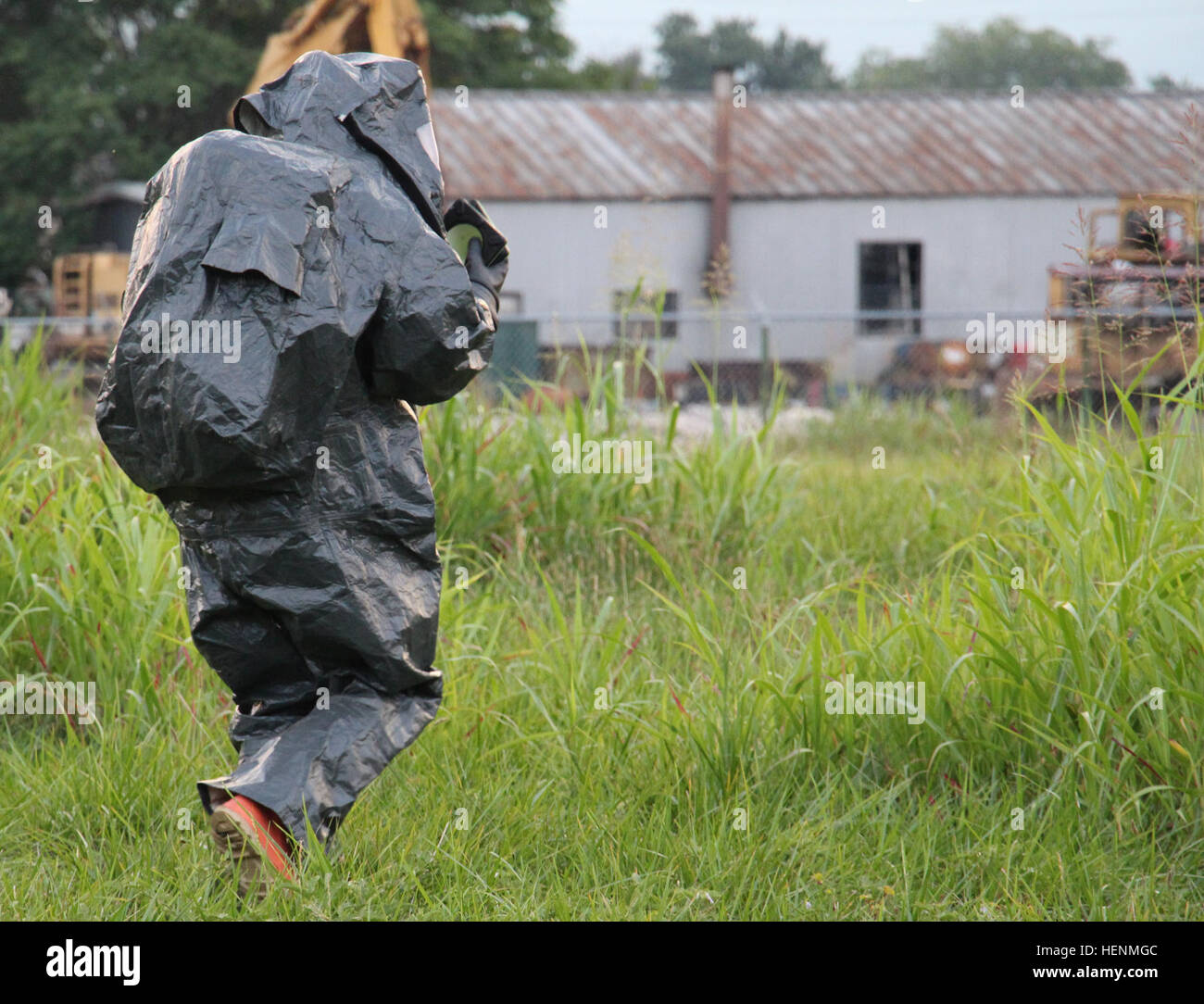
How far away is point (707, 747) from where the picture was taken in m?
3.33

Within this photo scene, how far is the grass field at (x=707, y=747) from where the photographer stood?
287cm

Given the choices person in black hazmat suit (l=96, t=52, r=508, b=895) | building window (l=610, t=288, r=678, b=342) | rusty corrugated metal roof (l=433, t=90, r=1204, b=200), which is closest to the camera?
person in black hazmat suit (l=96, t=52, r=508, b=895)

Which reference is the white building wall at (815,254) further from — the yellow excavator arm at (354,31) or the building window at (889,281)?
the yellow excavator arm at (354,31)

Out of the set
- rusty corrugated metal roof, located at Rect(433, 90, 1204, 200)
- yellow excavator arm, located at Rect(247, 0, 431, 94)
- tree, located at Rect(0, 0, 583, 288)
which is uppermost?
tree, located at Rect(0, 0, 583, 288)

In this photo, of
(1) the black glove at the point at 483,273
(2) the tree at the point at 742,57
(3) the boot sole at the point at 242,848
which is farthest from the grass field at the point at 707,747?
(2) the tree at the point at 742,57

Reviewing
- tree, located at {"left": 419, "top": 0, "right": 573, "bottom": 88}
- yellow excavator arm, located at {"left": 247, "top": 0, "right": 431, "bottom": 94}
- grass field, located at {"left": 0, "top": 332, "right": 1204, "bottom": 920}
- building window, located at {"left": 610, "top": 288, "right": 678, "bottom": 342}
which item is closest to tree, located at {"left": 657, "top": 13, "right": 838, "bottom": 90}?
tree, located at {"left": 419, "top": 0, "right": 573, "bottom": 88}

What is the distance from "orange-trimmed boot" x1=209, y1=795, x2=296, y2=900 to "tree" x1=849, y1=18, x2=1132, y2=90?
58151mm

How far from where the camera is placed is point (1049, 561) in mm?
3959

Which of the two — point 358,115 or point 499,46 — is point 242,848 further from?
point 499,46

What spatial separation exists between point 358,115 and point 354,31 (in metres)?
4.97

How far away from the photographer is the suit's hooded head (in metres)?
2.74

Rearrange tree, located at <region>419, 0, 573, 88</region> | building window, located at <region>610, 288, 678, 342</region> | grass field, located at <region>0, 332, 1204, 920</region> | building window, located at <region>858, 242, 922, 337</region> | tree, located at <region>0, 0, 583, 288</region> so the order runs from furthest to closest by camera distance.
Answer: tree, located at <region>419, 0, 573, 88</region>, tree, located at <region>0, 0, 583, 288</region>, building window, located at <region>858, 242, 922, 337</region>, building window, located at <region>610, 288, 678, 342</region>, grass field, located at <region>0, 332, 1204, 920</region>

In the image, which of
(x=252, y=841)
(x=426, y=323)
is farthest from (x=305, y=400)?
(x=252, y=841)

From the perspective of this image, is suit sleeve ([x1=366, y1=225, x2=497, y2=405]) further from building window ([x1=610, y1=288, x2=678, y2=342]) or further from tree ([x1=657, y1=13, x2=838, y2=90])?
tree ([x1=657, y1=13, x2=838, y2=90])
